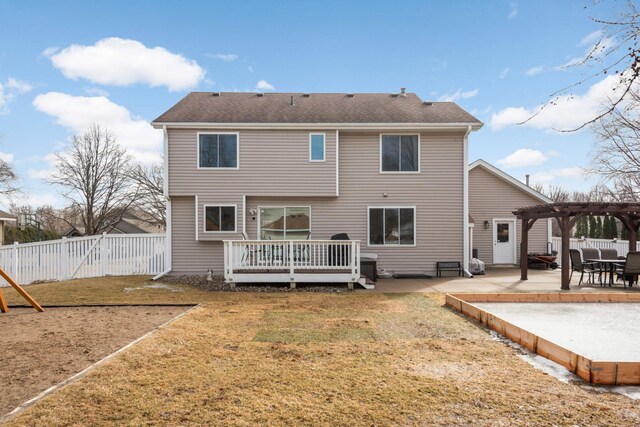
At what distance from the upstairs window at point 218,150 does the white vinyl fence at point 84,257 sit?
10.6 ft

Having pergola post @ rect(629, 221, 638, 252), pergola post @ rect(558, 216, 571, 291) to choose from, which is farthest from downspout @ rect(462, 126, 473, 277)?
pergola post @ rect(629, 221, 638, 252)

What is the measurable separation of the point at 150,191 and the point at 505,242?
1032 inches

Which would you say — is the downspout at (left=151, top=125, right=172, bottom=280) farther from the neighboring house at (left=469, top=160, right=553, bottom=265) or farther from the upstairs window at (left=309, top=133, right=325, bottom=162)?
the neighboring house at (left=469, top=160, right=553, bottom=265)

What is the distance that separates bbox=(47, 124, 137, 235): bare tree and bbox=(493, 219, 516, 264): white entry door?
23.2m

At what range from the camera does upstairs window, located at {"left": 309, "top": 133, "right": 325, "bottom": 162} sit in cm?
1202

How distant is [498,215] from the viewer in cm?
1598

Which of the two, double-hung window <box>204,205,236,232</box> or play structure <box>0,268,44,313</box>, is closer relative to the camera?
play structure <box>0,268,44,313</box>

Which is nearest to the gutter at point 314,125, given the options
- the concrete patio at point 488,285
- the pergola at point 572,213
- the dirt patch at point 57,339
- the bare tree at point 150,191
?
the pergola at point 572,213

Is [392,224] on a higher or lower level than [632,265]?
higher

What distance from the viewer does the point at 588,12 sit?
11.4ft

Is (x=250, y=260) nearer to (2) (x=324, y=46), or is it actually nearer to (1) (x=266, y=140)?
(1) (x=266, y=140)

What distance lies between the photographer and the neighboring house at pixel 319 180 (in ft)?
39.2

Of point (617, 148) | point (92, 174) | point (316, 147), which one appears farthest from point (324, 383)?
point (92, 174)

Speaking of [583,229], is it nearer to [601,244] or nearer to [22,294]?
[601,244]
